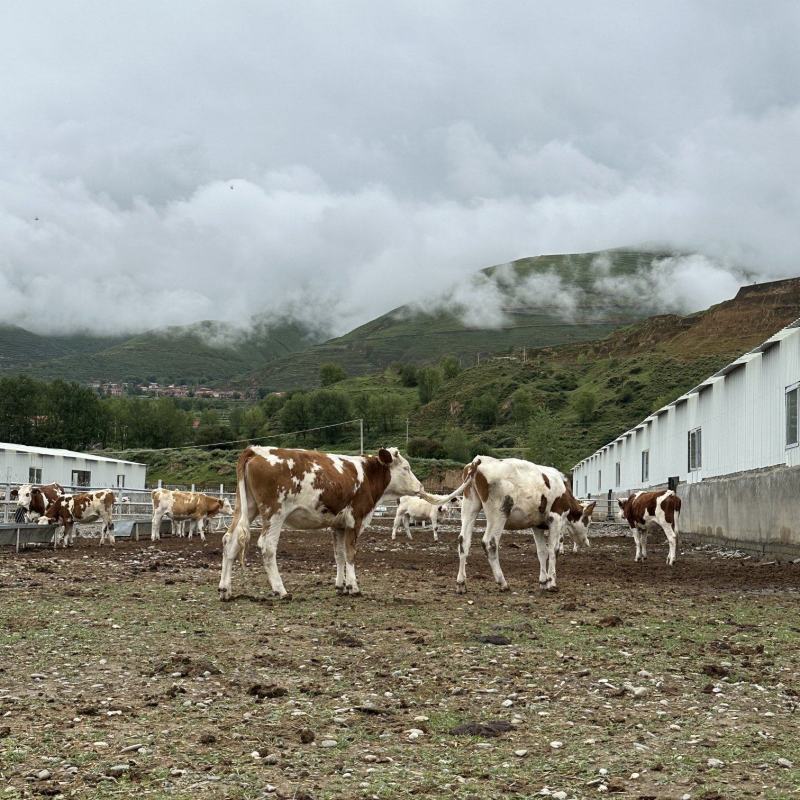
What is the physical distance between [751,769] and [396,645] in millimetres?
4596

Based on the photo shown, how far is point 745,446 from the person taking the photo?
2988 centimetres

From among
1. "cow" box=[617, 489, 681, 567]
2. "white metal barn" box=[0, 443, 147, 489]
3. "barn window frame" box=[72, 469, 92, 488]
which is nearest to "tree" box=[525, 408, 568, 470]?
"white metal barn" box=[0, 443, 147, 489]

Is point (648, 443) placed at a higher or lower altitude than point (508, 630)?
higher

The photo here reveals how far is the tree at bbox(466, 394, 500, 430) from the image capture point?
158 meters

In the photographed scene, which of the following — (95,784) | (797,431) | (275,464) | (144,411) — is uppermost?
(144,411)

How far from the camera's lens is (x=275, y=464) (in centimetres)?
1391

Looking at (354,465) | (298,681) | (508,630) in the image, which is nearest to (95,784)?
(298,681)

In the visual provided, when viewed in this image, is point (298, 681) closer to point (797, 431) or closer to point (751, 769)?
point (751, 769)

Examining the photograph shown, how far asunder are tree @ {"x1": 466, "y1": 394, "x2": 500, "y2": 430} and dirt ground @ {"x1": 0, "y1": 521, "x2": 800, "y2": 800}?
143 m

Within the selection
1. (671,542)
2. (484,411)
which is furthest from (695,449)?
(484,411)

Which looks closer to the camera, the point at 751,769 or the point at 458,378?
the point at 751,769

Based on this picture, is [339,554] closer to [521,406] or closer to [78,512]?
[78,512]

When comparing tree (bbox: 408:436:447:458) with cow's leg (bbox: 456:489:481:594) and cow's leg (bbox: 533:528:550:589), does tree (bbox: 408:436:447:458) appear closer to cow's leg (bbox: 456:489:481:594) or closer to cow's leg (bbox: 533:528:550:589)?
cow's leg (bbox: 533:528:550:589)

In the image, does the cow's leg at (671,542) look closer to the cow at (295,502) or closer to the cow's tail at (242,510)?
the cow at (295,502)
